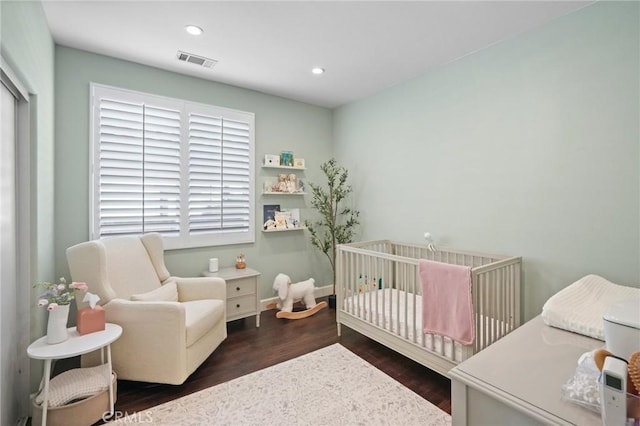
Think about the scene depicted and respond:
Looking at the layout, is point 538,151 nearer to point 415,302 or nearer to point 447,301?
point 447,301

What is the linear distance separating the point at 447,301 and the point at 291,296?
6.35 feet

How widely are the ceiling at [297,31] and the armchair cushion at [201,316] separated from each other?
2123 millimetres

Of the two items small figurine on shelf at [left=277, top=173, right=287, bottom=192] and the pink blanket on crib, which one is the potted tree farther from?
the pink blanket on crib

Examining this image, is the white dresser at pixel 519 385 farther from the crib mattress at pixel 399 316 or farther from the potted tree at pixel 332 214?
the potted tree at pixel 332 214

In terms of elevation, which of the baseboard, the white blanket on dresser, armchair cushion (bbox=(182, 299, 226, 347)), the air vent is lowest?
the baseboard

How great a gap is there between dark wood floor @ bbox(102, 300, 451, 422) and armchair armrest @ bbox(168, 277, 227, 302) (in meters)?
0.50

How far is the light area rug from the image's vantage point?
1806 millimetres

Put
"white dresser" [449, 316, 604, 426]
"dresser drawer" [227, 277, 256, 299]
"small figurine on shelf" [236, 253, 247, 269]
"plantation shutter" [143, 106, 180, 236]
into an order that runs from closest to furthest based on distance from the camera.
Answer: "white dresser" [449, 316, 604, 426] < "plantation shutter" [143, 106, 180, 236] < "dresser drawer" [227, 277, 256, 299] < "small figurine on shelf" [236, 253, 247, 269]

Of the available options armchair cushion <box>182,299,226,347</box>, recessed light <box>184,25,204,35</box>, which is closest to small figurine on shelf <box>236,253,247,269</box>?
armchair cushion <box>182,299,226,347</box>

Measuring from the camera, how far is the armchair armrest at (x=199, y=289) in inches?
106

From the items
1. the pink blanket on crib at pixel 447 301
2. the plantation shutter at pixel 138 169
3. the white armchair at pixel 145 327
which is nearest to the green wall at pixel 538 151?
the pink blanket on crib at pixel 447 301

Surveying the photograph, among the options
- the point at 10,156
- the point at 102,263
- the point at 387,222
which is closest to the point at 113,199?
the point at 102,263

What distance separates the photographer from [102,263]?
7.06 ft

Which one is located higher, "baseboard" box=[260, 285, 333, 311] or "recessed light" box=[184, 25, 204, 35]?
"recessed light" box=[184, 25, 204, 35]
